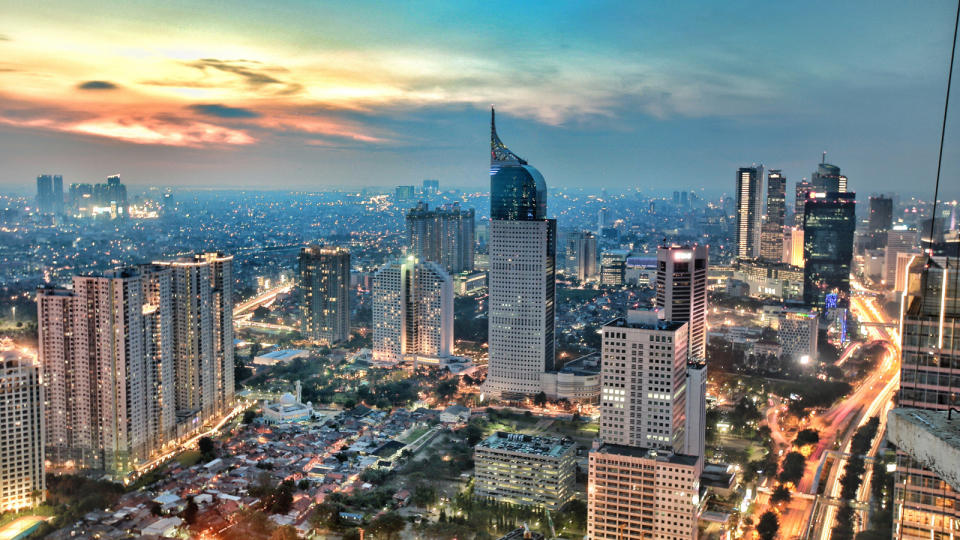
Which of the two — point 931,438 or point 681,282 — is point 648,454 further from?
point 931,438

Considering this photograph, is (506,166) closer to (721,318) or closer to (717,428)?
(717,428)

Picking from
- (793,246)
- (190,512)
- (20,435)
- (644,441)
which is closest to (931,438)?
(644,441)

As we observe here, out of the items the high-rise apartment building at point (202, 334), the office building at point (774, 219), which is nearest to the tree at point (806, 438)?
the high-rise apartment building at point (202, 334)

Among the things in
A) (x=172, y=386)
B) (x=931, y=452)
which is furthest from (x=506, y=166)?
(x=931, y=452)

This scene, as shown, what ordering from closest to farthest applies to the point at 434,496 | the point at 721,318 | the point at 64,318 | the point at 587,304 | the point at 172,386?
the point at 434,496 < the point at 64,318 < the point at 172,386 < the point at 721,318 < the point at 587,304

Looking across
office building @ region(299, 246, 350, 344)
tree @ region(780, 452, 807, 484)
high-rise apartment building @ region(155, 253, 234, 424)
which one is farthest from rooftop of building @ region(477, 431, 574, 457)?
→ office building @ region(299, 246, 350, 344)
